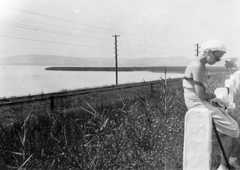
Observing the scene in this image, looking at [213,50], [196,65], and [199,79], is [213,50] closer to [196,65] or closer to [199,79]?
[196,65]

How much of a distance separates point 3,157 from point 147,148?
7.61ft

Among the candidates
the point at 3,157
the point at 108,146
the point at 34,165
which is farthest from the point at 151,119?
the point at 3,157

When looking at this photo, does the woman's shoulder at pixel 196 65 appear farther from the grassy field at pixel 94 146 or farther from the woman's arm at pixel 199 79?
the grassy field at pixel 94 146

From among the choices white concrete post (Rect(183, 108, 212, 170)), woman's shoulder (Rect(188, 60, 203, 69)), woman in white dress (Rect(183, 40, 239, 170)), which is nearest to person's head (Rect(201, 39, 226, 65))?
woman in white dress (Rect(183, 40, 239, 170))

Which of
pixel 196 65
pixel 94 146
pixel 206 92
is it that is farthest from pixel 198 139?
pixel 94 146

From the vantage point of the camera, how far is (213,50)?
3.29 meters

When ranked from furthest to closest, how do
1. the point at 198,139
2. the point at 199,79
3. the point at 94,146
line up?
the point at 94,146, the point at 199,79, the point at 198,139

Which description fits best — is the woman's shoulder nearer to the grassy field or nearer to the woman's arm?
the woman's arm

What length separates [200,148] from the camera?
8.63ft

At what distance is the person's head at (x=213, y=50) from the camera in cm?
328

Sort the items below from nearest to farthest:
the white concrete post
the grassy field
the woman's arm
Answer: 1. the white concrete post
2. the woman's arm
3. the grassy field

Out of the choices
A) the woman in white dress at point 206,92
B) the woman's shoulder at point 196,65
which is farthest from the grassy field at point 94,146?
the woman's shoulder at point 196,65

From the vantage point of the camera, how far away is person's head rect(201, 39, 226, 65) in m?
3.28

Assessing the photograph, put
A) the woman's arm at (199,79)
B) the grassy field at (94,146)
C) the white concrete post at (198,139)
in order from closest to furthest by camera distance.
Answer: the white concrete post at (198,139)
the woman's arm at (199,79)
the grassy field at (94,146)
